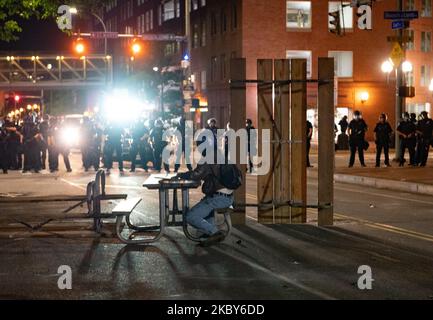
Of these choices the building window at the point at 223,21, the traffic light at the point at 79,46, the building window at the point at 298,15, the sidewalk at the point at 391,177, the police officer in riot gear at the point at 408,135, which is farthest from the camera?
the building window at the point at 223,21

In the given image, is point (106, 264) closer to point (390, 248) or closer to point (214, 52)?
point (390, 248)

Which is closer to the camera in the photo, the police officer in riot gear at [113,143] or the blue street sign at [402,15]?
the blue street sign at [402,15]

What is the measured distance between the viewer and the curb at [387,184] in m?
20.1

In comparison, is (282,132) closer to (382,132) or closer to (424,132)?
(424,132)

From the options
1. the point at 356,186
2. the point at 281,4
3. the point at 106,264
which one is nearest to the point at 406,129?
the point at 356,186

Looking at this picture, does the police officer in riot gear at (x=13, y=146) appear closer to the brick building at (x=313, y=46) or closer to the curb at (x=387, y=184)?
the curb at (x=387, y=184)

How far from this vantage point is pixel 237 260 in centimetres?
1051

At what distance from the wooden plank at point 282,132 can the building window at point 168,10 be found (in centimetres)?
6048

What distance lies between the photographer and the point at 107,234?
1267 centimetres

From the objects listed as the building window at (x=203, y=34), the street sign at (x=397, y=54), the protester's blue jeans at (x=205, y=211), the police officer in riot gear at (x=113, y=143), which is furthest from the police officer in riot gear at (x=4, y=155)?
the building window at (x=203, y=34)

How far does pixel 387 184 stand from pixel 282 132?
878 cm

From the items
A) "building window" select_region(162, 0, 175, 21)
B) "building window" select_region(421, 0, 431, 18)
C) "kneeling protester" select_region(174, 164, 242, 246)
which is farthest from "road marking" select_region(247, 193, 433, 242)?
"building window" select_region(162, 0, 175, 21)

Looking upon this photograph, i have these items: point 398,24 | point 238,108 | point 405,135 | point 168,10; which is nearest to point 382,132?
point 405,135

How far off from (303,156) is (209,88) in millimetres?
46443
